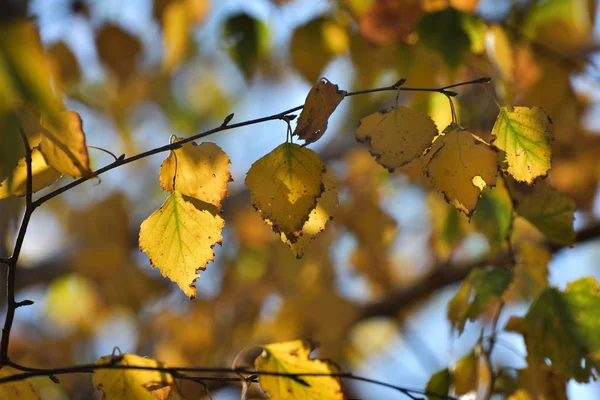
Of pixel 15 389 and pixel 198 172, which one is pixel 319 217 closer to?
pixel 198 172

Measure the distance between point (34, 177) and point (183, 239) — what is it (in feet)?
0.49

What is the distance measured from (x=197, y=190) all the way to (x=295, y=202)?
10 centimetres

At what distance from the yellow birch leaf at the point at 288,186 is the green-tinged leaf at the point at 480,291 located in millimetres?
295

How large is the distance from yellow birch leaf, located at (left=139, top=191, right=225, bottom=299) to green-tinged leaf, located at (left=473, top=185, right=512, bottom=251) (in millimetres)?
460

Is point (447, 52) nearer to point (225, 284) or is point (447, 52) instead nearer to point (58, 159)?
point (58, 159)

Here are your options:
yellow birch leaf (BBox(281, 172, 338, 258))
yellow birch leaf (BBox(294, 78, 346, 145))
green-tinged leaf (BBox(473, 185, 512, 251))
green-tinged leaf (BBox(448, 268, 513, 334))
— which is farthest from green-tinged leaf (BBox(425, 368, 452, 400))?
yellow birch leaf (BBox(294, 78, 346, 145))

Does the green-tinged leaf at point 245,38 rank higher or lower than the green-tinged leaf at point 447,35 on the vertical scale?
higher

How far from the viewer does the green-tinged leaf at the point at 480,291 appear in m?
0.78

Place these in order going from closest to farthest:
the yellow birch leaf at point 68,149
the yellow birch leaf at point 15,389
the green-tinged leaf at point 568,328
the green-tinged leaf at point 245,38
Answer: the yellow birch leaf at point 68,149, the yellow birch leaf at point 15,389, the green-tinged leaf at point 568,328, the green-tinged leaf at point 245,38

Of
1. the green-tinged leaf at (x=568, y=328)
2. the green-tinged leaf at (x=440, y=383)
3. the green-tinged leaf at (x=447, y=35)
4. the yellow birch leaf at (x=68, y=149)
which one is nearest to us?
the yellow birch leaf at (x=68, y=149)

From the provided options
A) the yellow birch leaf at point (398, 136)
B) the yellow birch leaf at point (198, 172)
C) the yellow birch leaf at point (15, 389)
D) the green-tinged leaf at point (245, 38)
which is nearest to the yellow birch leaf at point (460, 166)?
the yellow birch leaf at point (398, 136)

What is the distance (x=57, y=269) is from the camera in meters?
1.97

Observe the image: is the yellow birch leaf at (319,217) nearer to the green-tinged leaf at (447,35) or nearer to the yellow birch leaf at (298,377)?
the yellow birch leaf at (298,377)

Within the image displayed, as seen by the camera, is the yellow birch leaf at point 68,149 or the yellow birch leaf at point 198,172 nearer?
the yellow birch leaf at point 68,149
